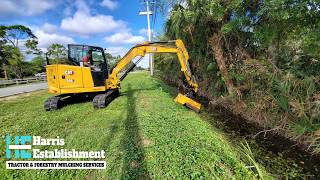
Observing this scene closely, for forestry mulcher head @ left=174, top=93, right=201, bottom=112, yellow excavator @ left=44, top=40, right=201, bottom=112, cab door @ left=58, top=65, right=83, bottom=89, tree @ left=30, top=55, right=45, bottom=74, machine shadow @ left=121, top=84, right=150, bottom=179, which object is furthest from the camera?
tree @ left=30, top=55, right=45, bottom=74

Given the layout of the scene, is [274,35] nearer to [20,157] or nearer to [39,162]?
[39,162]

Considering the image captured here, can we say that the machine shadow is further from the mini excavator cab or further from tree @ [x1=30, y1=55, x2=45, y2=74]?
tree @ [x1=30, y1=55, x2=45, y2=74]

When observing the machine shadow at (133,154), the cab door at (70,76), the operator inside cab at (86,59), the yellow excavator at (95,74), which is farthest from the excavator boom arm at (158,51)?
the machine shadow at (133,154)

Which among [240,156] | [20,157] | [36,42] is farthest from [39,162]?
[36,42]

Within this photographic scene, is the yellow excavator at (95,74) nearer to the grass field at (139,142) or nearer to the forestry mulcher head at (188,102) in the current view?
the forestry mulcher head at (188,102)

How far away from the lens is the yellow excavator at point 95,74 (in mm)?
7223

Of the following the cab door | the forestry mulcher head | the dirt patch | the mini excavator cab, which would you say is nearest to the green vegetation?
the dirt patch

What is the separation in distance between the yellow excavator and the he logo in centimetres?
297

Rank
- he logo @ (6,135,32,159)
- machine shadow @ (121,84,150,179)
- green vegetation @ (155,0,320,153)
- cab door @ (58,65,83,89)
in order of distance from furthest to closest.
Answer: cab door @ (58,65,83,89) < green vegetation @ (155,0,320,153) < he logo @ (6,135,32,159) < machine shadow @ (121,84,150,179)

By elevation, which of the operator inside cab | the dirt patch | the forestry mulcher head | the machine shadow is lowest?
the dirt patch

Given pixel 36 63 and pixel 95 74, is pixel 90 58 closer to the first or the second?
pixel 95 74

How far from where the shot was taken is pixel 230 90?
302 inches

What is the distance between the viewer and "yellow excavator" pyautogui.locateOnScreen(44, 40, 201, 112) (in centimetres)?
722

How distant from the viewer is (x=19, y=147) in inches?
167
